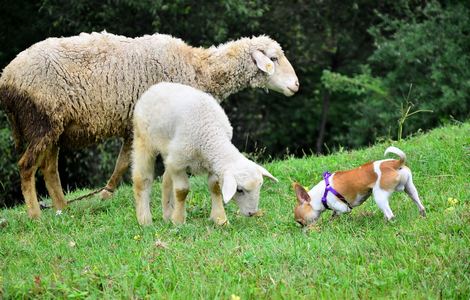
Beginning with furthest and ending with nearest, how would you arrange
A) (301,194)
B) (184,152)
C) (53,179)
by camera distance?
(53,179) → (184,152) → (301,194)

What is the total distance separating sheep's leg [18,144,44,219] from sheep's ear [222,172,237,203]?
8.79 feet

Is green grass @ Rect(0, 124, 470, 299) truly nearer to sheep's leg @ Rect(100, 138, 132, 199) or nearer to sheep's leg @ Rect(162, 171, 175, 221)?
sheep's leg @ Rect(162, 171, 175, 221)

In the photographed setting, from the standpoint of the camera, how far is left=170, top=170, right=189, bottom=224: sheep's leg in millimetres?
7266

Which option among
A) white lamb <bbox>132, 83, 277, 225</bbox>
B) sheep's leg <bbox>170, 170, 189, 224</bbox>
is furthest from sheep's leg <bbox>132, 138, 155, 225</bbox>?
sheep's leg <bbox>170, 170, 189, 224</bbox>

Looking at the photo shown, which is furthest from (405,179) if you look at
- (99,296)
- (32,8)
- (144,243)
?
(32,8)

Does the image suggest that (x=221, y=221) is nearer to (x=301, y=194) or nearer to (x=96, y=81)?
(x=301, y=194)

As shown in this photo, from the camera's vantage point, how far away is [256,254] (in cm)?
577

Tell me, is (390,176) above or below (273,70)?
above

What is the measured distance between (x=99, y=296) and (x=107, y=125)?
12.5 feet

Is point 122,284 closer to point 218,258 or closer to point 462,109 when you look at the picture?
point 218,258

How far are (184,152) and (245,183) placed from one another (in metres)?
0.71

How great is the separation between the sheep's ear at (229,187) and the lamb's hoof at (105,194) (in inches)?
112

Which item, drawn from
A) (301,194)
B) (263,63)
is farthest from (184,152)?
(263,63)

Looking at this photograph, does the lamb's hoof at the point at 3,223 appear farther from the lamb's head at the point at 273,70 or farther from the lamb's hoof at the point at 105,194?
the lamb's head at the point at 273,70
